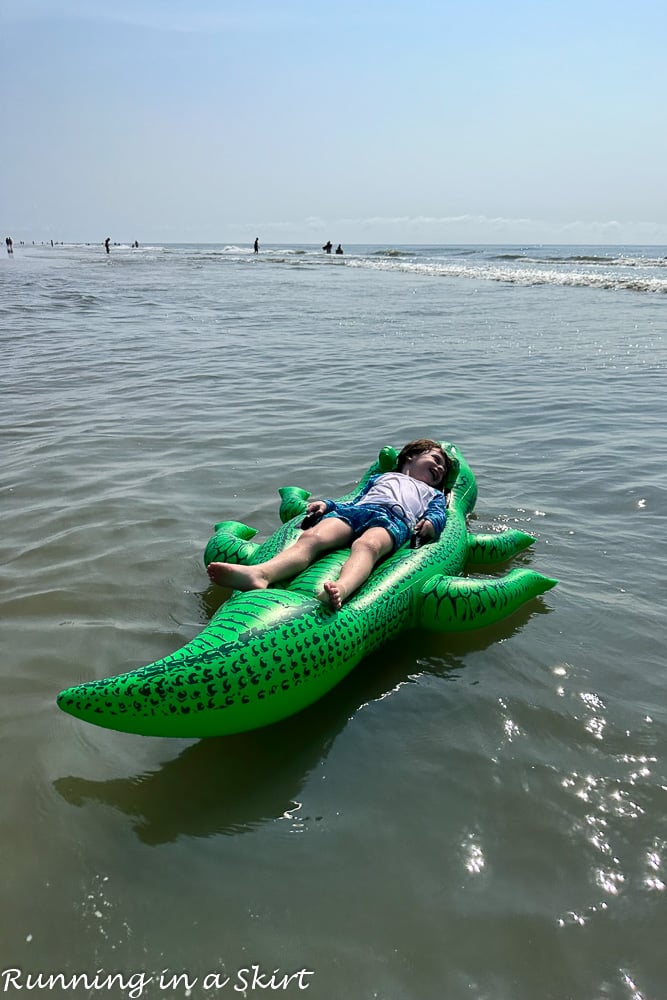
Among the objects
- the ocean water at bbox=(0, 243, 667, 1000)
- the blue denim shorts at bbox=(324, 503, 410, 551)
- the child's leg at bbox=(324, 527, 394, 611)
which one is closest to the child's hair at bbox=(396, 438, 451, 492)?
the ocean water at bbox=(0, 243, 667, 1000)

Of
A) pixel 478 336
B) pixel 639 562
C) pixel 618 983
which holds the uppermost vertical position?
pixel 478 336

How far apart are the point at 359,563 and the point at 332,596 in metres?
0.54

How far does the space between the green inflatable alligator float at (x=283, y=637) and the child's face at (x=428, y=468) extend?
619 millimetres

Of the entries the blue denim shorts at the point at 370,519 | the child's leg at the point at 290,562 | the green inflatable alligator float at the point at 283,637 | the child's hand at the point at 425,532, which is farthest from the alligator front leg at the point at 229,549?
the child's hand at the point at 425,532

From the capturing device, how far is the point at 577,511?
5.97 m

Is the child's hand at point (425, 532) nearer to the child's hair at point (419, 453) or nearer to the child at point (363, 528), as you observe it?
the child at point (363, 528)

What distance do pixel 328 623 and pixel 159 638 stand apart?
1145mm

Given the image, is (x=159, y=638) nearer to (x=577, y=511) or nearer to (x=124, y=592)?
(x=124, y=592)

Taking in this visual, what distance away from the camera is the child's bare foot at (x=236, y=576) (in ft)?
12.0

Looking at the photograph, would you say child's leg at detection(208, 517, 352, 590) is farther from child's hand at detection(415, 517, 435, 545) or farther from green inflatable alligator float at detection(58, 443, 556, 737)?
child's hand at detection(415, 517, 435, 545)

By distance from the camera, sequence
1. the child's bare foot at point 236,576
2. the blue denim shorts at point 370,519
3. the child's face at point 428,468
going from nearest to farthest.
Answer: the child's bare foot at point 236,576
the blue denim shorts at point 370,519
the child's face at point 428,468

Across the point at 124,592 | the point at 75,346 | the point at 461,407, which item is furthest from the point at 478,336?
the point at 124,592

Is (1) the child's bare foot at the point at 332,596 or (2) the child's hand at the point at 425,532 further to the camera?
(2) the child's hand at the point at 425,532

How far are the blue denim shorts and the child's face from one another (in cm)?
94
